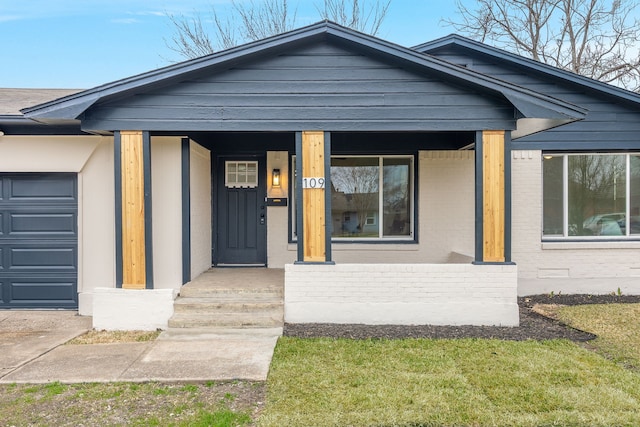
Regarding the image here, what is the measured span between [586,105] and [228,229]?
709 cm

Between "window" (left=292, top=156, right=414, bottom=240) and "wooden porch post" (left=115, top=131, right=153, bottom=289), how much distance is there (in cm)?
295

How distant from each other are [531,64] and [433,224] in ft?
11.3

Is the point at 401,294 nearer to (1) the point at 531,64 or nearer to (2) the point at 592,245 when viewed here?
(2) the point at 592,245

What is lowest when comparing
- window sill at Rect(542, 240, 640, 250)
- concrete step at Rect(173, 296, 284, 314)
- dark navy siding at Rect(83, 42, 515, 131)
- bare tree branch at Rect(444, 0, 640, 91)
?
concrete step at Rect(173, 296, 284, 314)

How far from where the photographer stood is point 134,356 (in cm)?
480

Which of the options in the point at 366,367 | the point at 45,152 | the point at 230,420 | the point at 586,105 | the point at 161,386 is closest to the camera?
the point at 230,420

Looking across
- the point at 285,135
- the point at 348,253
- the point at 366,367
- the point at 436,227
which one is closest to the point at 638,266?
the point at 436,227

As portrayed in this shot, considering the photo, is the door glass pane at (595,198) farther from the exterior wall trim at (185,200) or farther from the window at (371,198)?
the exterior wall trim at (185,200)

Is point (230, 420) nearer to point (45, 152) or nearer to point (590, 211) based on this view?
point (45, 152)

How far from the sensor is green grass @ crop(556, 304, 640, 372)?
192 inches

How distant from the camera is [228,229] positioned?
819cm

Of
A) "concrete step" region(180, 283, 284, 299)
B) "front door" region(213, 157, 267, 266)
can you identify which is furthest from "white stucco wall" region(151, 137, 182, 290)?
"front door" region(213, 157, 267, 266)

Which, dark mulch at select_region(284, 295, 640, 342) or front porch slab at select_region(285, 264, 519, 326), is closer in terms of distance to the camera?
dark mulch at select_region(284, 295, 640, 342)

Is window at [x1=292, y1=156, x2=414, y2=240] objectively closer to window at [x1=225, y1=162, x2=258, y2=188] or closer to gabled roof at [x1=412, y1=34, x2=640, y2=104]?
window at [x1=225, y1=162, x2=258, y2=188]
